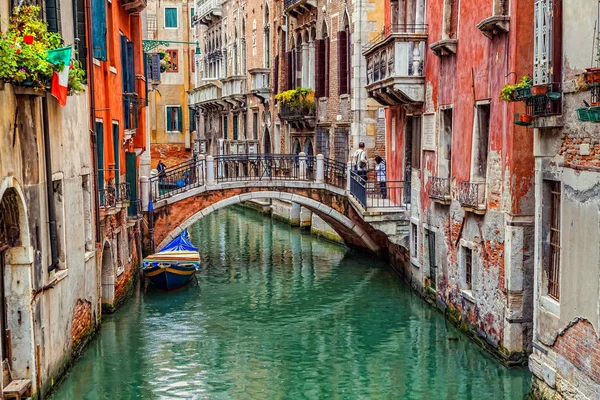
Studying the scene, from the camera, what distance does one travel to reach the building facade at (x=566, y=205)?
31.6ft

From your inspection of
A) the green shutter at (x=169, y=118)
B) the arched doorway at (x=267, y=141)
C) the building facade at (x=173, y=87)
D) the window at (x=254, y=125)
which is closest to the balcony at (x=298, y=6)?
the arched doorway at (x=267, y=141)

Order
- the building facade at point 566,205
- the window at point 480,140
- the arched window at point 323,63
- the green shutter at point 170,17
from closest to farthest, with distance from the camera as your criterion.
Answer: the building facade at point 566,205
the window at point 480,140
the arched window at point 323,63
the green shutter at point 170,17

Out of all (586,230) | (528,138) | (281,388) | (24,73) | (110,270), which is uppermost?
(24,73)

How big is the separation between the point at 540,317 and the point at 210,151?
3384 centimetres

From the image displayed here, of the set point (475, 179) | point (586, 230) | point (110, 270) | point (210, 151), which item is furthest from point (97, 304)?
point (210, 151)

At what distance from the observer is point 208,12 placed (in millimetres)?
42594

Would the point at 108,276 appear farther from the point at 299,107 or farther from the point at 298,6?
the point at 298,6

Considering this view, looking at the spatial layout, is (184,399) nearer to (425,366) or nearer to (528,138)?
(425,366)

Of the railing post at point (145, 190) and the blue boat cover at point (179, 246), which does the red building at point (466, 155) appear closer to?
the blue boat cover at point (179, 246)

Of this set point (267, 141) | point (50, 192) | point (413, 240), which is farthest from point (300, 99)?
point (50, 192)

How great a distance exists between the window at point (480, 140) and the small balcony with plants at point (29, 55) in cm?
651

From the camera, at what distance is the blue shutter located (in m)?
15.3

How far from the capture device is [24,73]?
9.41 meters

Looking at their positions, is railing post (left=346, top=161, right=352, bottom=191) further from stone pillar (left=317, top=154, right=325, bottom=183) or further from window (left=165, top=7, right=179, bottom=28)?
window (left=165, top=7, right=179, bottom=28)
